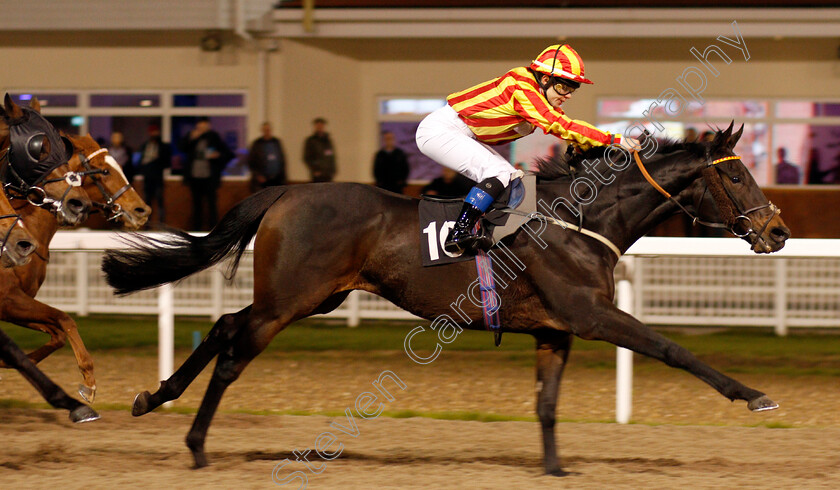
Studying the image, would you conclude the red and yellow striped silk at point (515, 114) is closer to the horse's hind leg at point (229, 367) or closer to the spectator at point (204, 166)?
the horse's hind leg at point (229, 367)

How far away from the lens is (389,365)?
7.29 metres

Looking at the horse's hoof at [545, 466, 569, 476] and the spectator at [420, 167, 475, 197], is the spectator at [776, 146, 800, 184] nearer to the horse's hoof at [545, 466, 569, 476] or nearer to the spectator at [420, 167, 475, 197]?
the spectator at [420, 167, 475, 197]

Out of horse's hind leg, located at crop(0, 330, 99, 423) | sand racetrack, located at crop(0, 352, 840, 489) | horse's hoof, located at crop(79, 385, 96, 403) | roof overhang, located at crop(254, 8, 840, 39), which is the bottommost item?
sand racetrack, located at crop(0, 352, 840, 489)

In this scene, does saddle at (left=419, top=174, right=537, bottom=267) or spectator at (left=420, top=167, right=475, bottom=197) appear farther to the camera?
spectator at (left=420, top=167, right=475, bottom=197)

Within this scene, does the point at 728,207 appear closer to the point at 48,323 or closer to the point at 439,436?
the point at 439,436

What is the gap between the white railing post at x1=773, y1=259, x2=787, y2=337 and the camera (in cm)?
821

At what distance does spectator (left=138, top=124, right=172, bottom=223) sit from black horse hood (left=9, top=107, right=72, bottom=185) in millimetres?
6446

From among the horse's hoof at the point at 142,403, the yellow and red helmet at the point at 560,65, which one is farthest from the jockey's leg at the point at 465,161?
the horse's hoof at the point at 142,403

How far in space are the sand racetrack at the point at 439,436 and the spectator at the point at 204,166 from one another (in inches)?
149

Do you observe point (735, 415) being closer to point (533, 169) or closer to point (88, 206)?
point (533, 169)

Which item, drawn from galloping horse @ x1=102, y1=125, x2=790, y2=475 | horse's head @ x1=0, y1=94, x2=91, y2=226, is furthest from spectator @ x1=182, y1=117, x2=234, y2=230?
galloping horse @ x1=102, y1=125, x2=790, y2=475

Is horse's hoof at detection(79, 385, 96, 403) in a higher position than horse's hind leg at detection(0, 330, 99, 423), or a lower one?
lower

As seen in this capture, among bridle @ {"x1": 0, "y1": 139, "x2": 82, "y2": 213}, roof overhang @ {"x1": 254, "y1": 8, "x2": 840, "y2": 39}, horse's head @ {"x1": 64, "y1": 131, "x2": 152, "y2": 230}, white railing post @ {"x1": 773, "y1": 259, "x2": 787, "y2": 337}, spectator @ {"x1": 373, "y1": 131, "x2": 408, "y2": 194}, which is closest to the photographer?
bridle @ {"x1": 0, "y1": 139, "x2": 82, "y2": 213}

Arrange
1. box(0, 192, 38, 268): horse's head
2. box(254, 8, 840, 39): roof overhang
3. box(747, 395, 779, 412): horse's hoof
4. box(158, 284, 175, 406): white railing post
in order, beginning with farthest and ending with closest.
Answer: box(254, 8, 840, 39): roof overhang, box(158, 284, 175, 406): white railing post, box(0, 192, 38, 268): horse's head, box(747, 395, 779, 412): horse's hoof
